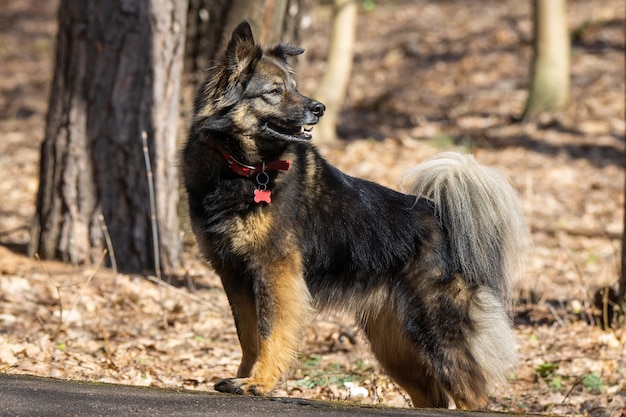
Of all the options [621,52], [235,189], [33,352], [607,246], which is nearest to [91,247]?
[33,352]

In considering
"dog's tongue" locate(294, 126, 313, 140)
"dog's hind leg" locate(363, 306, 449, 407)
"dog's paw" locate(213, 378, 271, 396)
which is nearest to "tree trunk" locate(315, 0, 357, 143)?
"dog's hind leg" locate(363, 306, 449, 407)

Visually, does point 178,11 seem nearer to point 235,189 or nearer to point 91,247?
point 91,247

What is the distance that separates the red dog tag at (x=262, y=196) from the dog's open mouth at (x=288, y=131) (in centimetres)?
35

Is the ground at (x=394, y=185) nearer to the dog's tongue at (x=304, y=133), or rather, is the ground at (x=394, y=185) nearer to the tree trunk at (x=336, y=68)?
the tree trunk at (x=336, y=68)

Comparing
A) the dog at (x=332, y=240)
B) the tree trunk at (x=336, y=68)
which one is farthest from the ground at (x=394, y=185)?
the dog at (x=332, y=240)

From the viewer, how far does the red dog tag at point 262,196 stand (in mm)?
4836

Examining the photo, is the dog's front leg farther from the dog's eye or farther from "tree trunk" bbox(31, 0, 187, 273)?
"tree trunk" bbox(31, 0, 187, 273)

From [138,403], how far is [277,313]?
1.09 m

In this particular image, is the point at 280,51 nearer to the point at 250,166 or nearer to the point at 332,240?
the point at 250,166

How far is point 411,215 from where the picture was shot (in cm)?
528

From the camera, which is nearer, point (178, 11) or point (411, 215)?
point (411, 215)

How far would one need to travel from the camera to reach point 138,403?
13.1ft

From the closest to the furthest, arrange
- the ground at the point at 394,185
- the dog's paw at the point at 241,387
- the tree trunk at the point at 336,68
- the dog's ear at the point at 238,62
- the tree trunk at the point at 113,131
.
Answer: the dog's paw at the point at 241,387 → the dog's ear at the point at 238,62 → the ground at the point at 394,185 → the tree trunk at the point at 113,131 → the tree trunk at the point at 336,68

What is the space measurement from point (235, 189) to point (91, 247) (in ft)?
11.0
